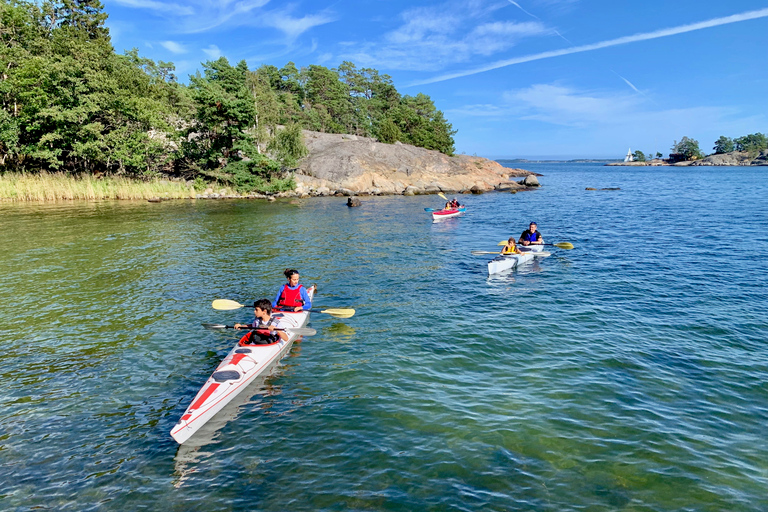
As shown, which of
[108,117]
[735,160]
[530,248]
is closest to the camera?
[530,248]

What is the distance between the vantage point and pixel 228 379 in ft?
27.4

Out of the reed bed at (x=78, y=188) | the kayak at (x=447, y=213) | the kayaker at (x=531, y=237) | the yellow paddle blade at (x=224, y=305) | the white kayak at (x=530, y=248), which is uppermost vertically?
the reed bed at (x=78, y=188)

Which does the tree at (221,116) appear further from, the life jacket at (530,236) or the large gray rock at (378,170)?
the life jacket at (530,236)

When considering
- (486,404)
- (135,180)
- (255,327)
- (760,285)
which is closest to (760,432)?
(486,404)

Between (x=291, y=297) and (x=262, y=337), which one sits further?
(x=291, y=297)

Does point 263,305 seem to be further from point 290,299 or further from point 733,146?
point 733,146

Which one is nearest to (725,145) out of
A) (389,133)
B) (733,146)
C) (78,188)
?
(733,146)

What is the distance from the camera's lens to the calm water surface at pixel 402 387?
631 centimetres

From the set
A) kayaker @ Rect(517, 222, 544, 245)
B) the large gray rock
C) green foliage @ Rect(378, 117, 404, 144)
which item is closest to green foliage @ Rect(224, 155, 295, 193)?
the large gray rock

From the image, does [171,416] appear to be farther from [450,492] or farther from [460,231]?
[460,231]

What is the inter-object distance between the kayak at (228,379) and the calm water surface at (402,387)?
0.30 m

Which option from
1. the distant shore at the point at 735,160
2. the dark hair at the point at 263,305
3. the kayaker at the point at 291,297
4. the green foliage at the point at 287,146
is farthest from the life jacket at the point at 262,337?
the distant shore at the point at 735,160

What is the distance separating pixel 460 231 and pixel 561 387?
810 inches

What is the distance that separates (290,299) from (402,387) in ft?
15.3
